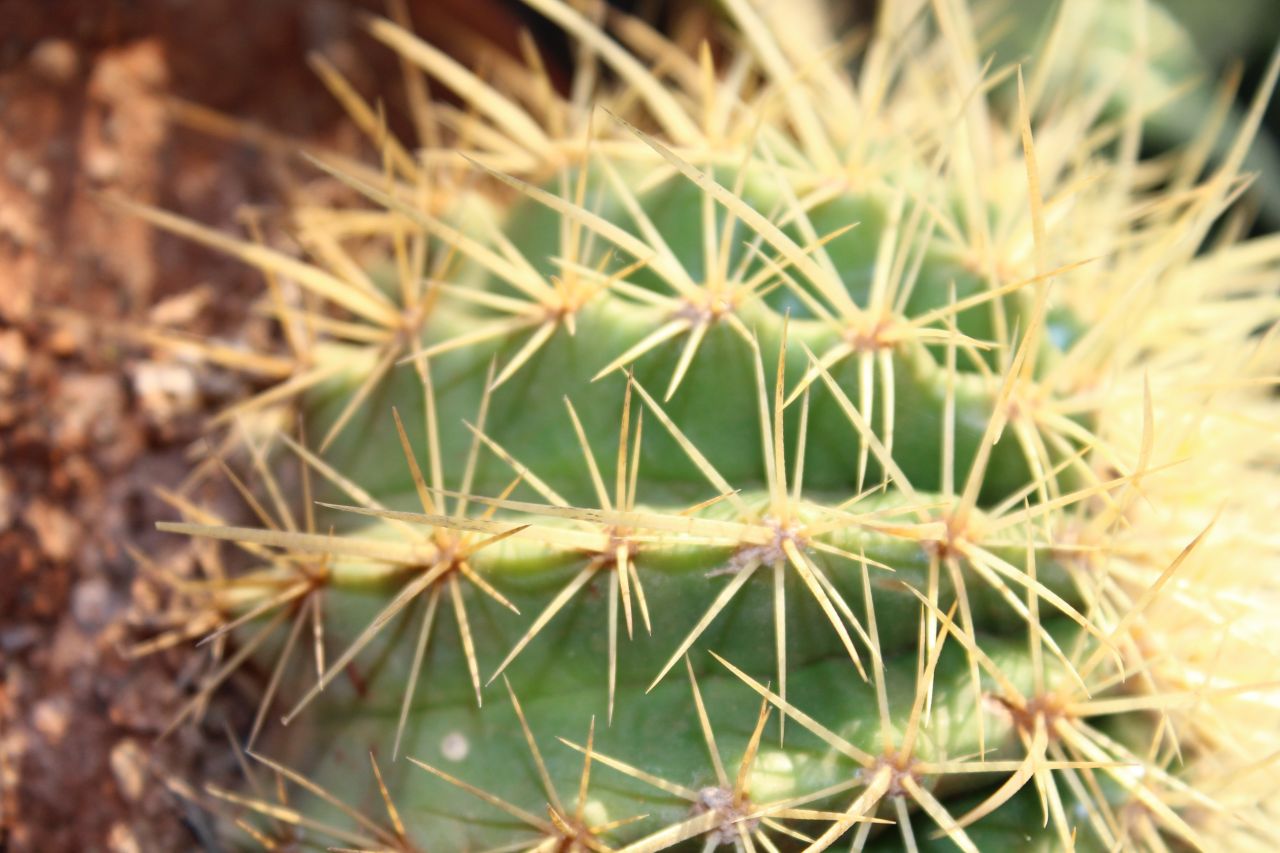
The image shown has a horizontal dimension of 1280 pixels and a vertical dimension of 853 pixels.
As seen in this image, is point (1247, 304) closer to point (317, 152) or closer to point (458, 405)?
point (458, 405)

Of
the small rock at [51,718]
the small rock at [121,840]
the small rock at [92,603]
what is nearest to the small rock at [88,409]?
the small rock at [92,603]

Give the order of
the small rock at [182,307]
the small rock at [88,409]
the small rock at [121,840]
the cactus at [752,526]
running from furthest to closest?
1. the small rock at [182,307]
2. the small rock at [88,409]
3. the small rock at [121,840]
4. the cactus at [752,526]

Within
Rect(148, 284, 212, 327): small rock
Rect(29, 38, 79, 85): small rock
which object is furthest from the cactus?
Rect(29, 38, 79, 85): small rock

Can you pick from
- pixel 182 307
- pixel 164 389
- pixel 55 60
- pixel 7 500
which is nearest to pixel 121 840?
pixel 7 500

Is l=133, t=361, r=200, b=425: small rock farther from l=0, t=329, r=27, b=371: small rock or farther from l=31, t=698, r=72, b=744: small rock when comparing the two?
l=31, t=698, r=72, b=744: small rock

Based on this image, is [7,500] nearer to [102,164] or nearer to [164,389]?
[164,389]

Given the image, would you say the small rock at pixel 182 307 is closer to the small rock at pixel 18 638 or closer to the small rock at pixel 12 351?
the small rock at pixel 12 351

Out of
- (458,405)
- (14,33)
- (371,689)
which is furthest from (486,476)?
(14,33)
